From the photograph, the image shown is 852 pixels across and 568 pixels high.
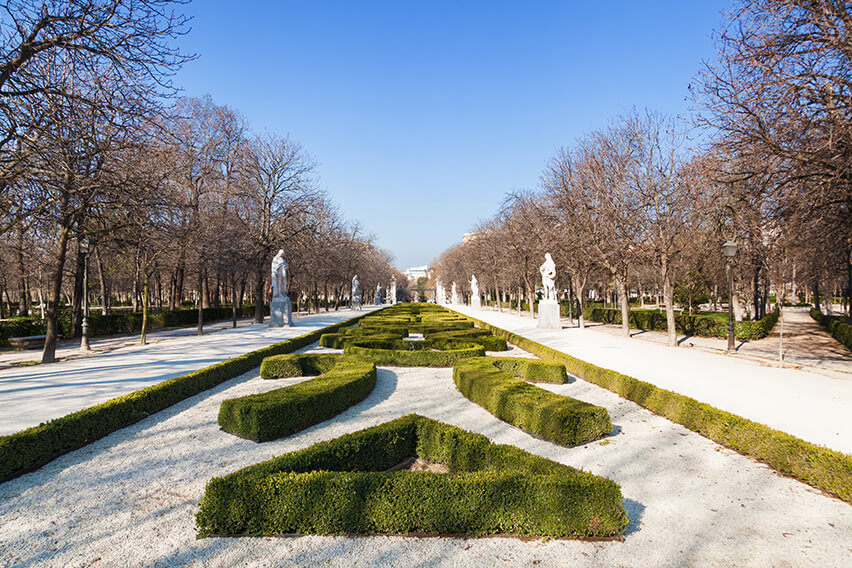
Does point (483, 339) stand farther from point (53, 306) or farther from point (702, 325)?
point (702, 325)

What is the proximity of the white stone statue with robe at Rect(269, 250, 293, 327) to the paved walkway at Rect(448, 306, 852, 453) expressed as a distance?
16584 mm

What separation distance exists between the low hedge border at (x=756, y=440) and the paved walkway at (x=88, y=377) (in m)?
10.2

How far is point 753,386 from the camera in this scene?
943 centimetres

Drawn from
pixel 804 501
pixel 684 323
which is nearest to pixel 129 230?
pixel 804 501

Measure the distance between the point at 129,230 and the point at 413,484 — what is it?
18092mm

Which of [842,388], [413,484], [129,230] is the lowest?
[842,388]

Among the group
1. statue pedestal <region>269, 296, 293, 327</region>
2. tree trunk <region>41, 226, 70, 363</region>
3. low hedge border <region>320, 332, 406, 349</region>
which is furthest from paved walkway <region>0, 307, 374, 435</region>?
statue pedestal <region>269, 296, 293, 327</region>

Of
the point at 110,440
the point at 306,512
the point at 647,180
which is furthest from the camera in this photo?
the point at 647,180

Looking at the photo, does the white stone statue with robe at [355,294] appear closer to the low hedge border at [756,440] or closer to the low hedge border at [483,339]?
the low hedge border at [483,339]

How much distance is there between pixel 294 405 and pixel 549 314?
1974 cm

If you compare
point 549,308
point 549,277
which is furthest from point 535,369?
point 549,277

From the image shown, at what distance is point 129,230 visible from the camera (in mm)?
17016

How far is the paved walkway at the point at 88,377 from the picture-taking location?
24.6ft

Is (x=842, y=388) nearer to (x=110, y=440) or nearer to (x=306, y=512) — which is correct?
(x=306, y=512)
